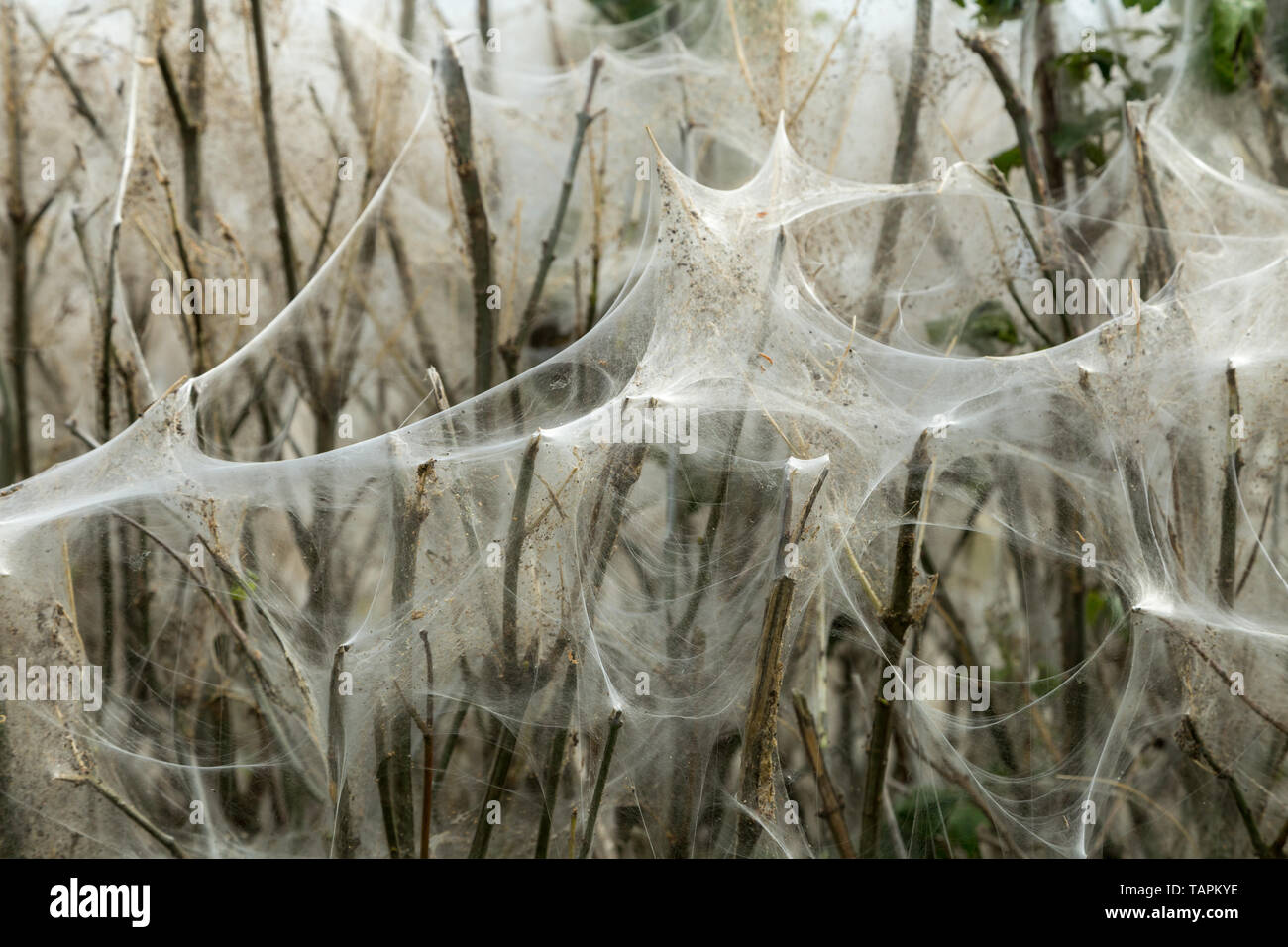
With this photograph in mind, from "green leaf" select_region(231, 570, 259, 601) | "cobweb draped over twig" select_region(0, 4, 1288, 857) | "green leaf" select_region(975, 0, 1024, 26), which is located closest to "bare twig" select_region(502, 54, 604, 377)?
"cobweb draped over twig" select_region(0, 4, 1288, 857)

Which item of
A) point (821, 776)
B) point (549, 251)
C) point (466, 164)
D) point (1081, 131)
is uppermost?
point (1081, 131)

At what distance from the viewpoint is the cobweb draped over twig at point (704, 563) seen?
7.51 ft

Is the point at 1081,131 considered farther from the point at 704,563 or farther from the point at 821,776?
the point at 821,776

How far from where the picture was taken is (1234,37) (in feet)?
9.55

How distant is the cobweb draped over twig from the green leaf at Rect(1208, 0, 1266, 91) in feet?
0.88

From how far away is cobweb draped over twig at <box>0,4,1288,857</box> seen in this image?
2.29m

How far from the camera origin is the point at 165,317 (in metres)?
3.82

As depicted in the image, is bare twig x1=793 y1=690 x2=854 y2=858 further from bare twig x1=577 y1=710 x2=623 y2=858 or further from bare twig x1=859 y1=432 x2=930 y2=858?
bare twig x1=577 y1=710 x2=623 y2=858

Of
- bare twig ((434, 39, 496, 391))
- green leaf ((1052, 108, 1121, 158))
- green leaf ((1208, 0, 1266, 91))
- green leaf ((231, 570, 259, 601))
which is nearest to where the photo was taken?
green leaf ((231, 570, 259, 601))

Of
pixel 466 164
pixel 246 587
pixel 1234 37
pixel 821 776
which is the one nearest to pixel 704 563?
pixel 821 776

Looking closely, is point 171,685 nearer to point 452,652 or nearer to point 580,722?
point 452,652

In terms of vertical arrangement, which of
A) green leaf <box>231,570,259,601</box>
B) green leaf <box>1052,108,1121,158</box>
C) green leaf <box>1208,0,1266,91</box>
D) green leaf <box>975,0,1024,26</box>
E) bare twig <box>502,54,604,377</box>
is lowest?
green leaf <box>231,570,259,601</box>

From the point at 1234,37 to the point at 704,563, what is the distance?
2.36 m

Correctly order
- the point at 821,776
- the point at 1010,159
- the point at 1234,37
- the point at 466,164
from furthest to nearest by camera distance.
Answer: the point at 1010,159
the point at 1234,37
the point at 466,164
the point at 821,776
